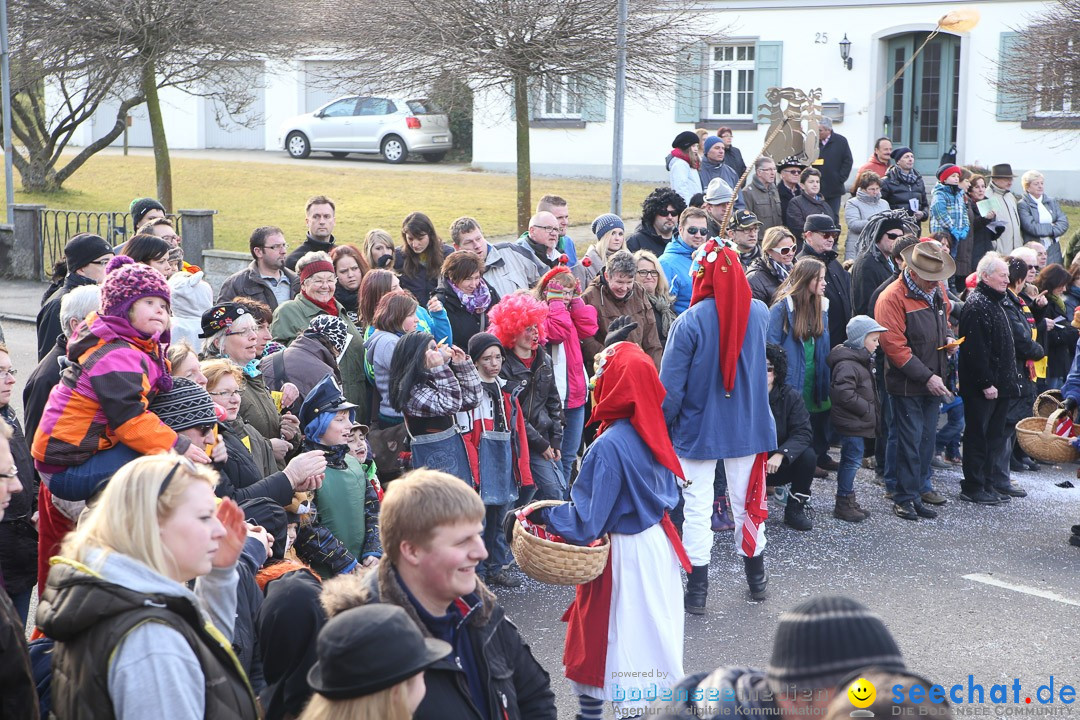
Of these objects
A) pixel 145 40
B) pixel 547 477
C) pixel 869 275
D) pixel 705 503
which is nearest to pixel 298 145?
pixel 145 40

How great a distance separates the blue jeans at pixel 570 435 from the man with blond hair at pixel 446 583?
4997mm

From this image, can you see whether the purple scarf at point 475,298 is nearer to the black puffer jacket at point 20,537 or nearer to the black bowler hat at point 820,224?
the black bowler hat at point 820,224

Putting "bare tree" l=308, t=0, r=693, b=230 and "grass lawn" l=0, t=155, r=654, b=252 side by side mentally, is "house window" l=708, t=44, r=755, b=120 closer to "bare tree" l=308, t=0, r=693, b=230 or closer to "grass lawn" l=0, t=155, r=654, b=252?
"grass lawn" l=0, t=155, r=654, b=252

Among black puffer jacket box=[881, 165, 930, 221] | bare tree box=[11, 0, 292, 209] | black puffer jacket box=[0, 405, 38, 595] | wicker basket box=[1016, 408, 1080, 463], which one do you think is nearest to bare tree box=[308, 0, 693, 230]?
bare tree box=[11, 0, 292, 209]

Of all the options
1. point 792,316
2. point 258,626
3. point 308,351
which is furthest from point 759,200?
point 258,626

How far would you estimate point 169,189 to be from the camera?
18.9 metres

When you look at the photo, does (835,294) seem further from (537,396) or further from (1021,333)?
(537,396)

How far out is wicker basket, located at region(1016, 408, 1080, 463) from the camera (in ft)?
26.9

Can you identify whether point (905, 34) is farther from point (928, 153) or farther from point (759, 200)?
point (759, 200)

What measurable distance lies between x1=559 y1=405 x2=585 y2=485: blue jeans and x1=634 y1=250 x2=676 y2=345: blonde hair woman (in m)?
Answer: 1.04

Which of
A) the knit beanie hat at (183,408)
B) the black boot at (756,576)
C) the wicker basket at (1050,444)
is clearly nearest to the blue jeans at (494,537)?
the black boot at (756,576)

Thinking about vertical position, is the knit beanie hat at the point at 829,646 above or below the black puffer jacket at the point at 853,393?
above

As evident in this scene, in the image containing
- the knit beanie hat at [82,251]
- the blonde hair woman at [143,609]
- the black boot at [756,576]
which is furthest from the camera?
the knit beanie hat at [82,251]

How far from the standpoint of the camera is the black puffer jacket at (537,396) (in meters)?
7.39
